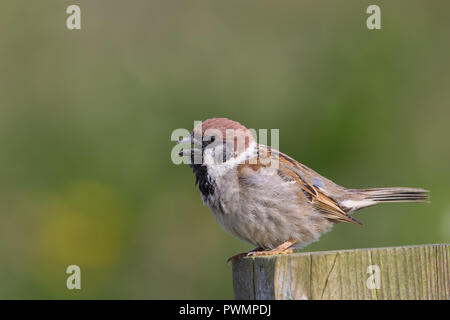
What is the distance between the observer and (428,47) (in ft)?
24.0

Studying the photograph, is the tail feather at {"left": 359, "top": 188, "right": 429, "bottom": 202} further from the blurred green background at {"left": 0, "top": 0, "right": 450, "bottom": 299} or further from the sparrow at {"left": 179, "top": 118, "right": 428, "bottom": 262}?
the blurred green background at {"left": 0, "top": 0, "right": 450, "bottom": 299}

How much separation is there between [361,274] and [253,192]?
1.75 meters

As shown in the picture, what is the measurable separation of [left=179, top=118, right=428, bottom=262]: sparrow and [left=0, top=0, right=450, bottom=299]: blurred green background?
5.64 ft

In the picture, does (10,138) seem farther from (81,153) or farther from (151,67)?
(151,67)

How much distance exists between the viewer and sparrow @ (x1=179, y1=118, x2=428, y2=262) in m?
4.36

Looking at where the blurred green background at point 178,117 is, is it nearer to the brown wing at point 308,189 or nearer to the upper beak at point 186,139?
the brown wing at point 308,189

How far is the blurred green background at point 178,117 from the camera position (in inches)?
250

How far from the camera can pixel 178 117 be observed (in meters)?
6.93

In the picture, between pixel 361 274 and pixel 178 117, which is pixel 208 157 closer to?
pixel 361 274

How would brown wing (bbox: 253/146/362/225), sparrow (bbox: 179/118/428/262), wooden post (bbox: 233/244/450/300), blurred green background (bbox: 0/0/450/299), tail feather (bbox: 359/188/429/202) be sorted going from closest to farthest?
wooden post (bbox: 233/244/450/300) < sparrow (bbox: 179/118/428/262) < brown wing (bbox: 253/146/362/225) < tail feather (bbox: 359/188/429/202) < blurred green background (bbox: 0/0/450/299)

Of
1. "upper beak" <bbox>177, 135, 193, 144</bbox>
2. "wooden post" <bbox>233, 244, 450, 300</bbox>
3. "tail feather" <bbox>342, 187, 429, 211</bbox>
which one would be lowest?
"wooden post" <bbox>233, 244, 450, 300</bbox>

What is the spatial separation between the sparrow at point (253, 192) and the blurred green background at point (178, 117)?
172 centimetres

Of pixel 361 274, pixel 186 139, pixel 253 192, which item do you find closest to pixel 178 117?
pixel 186 139

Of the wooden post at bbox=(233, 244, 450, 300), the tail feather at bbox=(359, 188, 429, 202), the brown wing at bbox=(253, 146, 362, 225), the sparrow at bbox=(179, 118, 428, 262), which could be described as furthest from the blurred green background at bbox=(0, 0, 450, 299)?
the wooden post at bbox=(233, 244, 450, 300)
